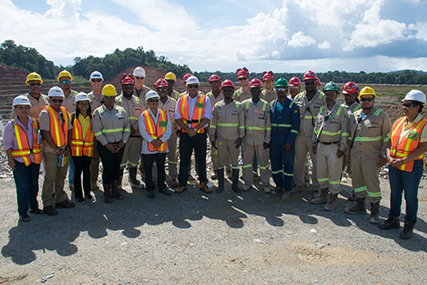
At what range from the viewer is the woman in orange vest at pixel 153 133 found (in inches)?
261

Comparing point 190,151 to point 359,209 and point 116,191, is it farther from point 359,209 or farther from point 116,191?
point 359,209

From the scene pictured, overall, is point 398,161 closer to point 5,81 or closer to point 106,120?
point 106,120

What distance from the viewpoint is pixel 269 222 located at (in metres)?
5.86

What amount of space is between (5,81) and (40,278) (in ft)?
175

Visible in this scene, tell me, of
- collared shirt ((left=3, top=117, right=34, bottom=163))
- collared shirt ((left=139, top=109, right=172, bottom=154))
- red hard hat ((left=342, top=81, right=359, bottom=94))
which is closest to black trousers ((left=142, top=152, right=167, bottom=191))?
collared shirt ((left=139, top=109, right=172, bottom=154))

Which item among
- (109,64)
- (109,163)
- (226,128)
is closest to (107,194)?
(109,163)

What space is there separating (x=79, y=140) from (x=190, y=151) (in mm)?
2300

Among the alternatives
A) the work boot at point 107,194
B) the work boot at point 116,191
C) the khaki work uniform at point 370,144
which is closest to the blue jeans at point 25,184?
the work boot at point 107,194

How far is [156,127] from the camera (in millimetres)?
6699

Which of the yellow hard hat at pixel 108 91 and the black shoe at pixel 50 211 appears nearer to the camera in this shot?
the black shoe at pixel 50 211

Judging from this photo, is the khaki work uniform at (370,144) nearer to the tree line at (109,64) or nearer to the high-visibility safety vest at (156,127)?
the high-visibility safety vest at (156,127)

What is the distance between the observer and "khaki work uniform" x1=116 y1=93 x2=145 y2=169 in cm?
700

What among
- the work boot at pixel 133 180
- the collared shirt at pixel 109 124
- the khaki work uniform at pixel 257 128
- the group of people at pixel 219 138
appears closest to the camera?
the group of people at pixel 219 138

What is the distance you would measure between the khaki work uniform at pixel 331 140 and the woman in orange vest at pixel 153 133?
3.14 meters
